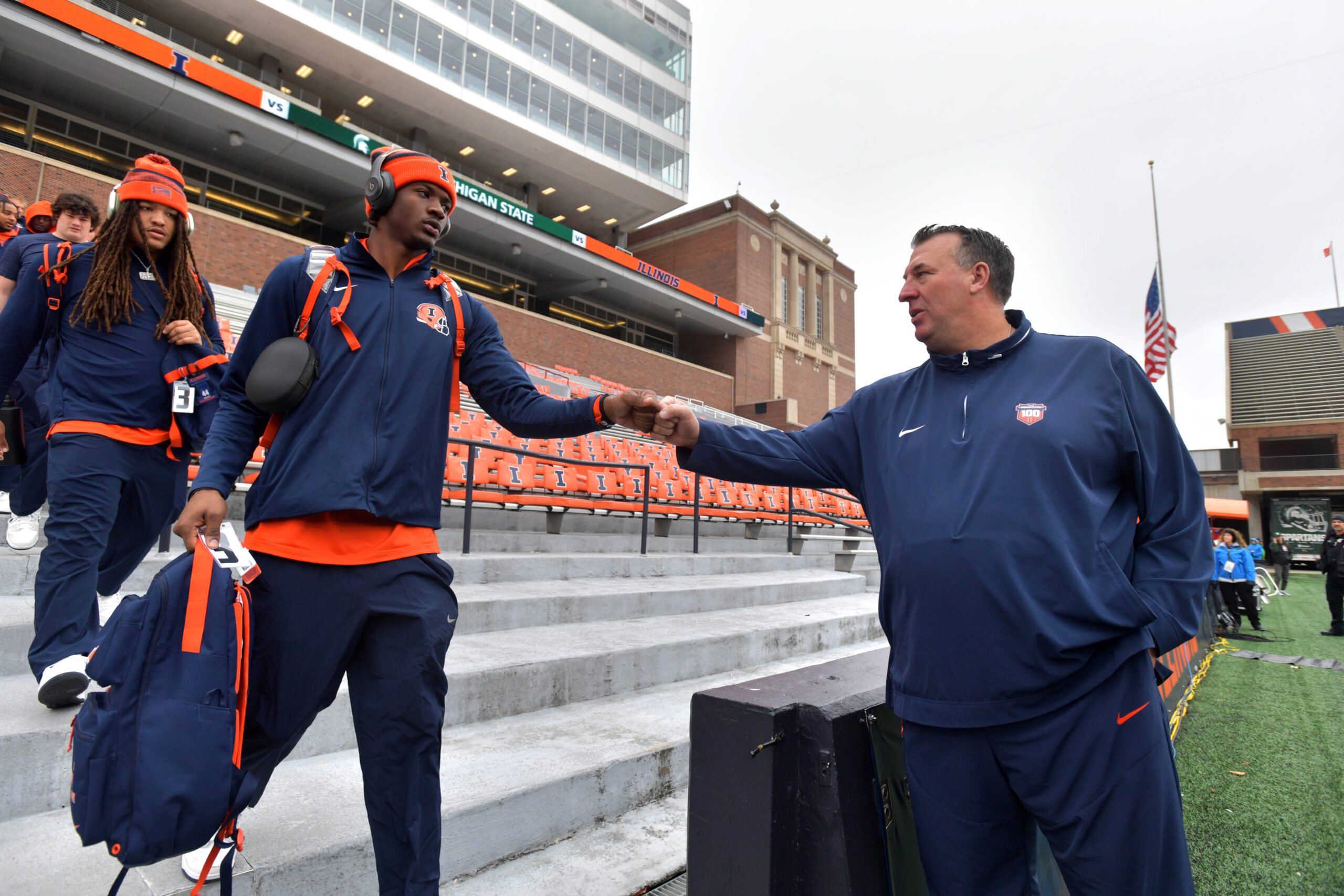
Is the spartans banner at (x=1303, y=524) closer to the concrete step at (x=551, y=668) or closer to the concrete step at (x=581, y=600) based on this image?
the concrete step at (x=581, y=600)

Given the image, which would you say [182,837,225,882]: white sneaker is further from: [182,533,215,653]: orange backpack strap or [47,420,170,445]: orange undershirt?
[47,420,170,445]: orange undershirt

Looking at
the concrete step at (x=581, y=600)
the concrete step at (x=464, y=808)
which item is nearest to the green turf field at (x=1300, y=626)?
the concrete step at (x=464, y=808)

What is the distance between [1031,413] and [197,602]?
1.75 m

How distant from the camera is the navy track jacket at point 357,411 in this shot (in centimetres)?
163

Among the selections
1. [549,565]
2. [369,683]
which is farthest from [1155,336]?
[369,683]

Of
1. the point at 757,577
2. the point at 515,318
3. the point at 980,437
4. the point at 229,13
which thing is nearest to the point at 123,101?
the point at 229,13

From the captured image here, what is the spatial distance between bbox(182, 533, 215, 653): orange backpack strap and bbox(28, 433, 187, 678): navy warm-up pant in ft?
4.29

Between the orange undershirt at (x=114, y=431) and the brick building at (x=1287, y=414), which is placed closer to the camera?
the orange undershirt at (x=114, y=431)

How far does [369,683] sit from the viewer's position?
63.0 inches

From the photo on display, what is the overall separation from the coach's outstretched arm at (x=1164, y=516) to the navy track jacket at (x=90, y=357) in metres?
2.97

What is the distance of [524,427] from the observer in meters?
2.03

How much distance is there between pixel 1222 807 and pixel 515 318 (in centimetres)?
2407

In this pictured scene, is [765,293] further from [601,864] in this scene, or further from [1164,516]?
[1164,516]

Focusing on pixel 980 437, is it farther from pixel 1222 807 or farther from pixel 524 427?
pixel 1222 807
